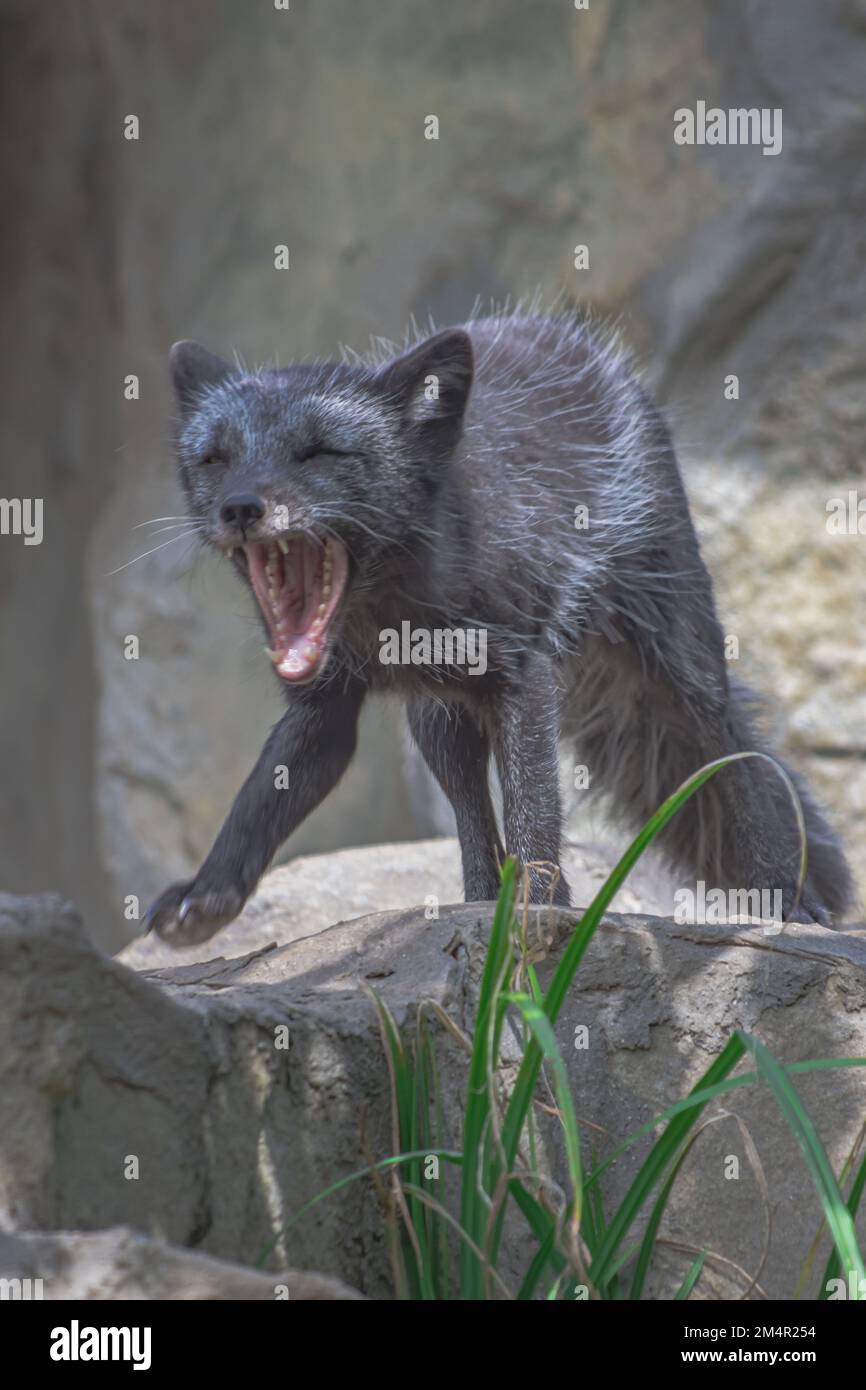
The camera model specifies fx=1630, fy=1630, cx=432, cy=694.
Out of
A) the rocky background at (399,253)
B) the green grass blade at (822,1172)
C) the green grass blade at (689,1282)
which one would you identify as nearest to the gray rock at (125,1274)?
the green grass blade at (822,1172)

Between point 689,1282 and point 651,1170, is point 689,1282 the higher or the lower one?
the lower one

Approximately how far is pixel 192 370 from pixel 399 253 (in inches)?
193

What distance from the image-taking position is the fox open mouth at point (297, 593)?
182 inches

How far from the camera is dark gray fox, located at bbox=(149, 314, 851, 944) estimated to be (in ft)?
15.4

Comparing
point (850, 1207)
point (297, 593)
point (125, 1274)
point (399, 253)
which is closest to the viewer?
point (125, 1274)

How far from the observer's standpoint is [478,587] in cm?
497

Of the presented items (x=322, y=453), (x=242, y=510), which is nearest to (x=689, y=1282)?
(x=242, y=510)

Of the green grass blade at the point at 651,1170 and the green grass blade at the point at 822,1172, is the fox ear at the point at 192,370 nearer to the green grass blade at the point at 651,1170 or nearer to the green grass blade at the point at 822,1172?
the green grass blade at the point at 651,1170

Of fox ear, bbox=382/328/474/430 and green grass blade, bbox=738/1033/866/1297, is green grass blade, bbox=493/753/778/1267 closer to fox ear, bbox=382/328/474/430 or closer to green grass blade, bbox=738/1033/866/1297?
green grass blade, bbox=738/1033/866/1297

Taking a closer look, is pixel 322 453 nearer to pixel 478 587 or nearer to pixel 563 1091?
pixel 478 587

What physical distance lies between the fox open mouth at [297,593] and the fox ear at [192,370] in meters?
0.73

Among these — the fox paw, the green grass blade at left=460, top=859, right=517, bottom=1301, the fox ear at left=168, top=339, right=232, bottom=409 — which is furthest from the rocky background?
the green grass blade at left=460, top=859, right=517, bottom=1301

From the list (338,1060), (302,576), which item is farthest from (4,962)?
(302,576)
